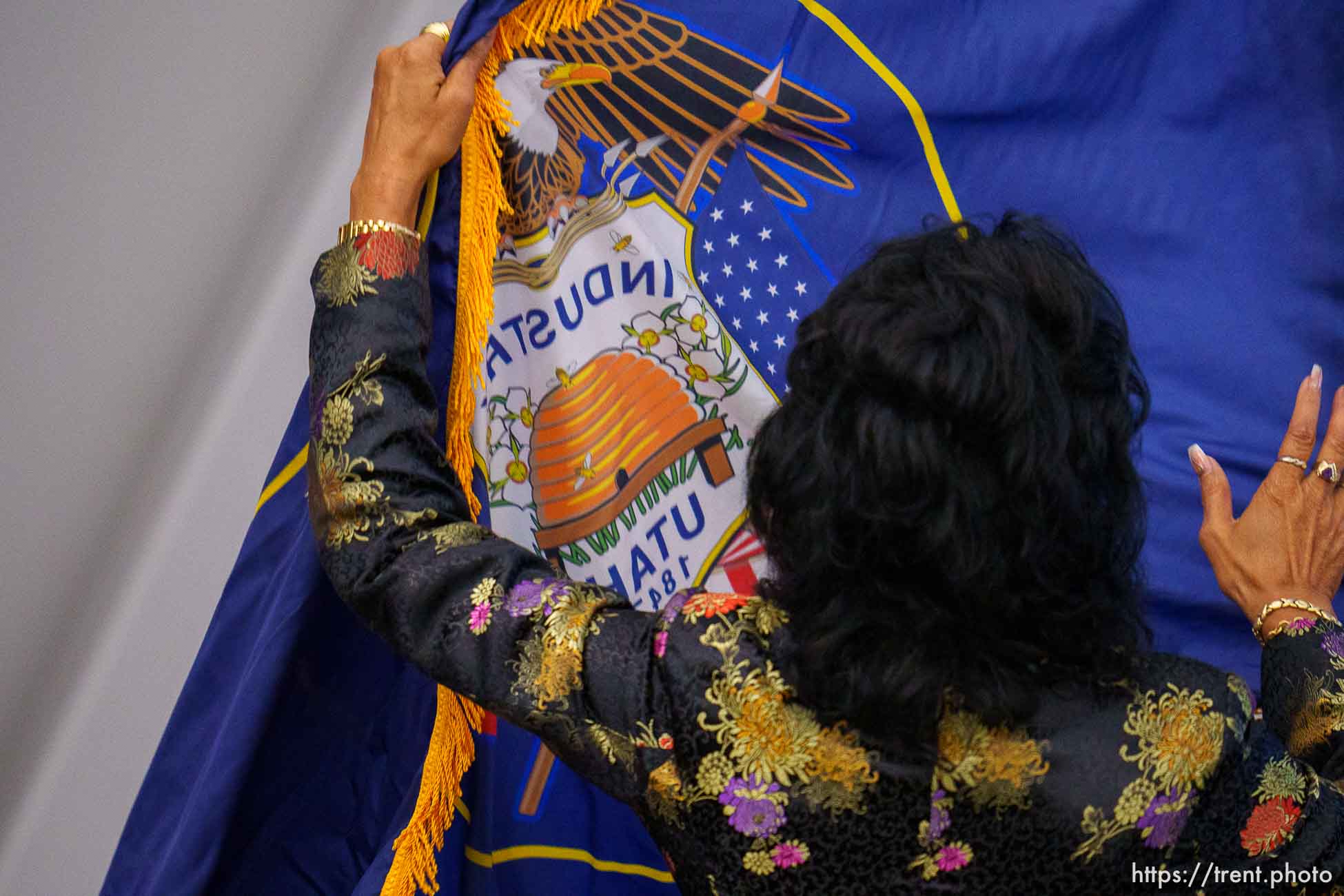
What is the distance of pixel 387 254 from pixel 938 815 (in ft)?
1.84

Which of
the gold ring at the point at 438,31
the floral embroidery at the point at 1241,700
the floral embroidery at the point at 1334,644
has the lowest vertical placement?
the floral embroidery at the point at 1241,700

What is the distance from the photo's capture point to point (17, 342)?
1.34 m

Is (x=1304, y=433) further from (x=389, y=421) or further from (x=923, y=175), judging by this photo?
(x=389, y=421)

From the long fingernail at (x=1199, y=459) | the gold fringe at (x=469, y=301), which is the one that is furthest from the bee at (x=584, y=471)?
the long fingernail at (x=1199, y=459)

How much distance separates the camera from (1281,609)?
866 millimetres

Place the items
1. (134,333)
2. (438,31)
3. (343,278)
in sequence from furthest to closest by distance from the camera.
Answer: (134,333) < (438,31) < (343,278)

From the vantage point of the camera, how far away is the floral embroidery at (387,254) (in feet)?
2.79

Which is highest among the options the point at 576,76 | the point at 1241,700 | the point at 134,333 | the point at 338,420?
the point at 576,76

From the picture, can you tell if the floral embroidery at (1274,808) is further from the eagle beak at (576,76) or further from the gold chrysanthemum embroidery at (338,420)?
the eagle beak at (576,76)

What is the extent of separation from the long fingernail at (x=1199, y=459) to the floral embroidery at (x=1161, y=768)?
0.36 m

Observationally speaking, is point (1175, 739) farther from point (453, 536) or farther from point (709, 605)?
point (453, 536)

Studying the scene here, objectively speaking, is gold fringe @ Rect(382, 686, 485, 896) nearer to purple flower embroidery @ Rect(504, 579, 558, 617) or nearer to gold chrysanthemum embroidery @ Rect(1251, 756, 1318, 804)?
purple flower embroidery @ Rect(504, 579, 558, 617)

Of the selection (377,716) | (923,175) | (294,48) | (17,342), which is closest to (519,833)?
(377,716)

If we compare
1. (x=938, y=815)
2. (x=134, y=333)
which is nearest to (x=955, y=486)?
(x=938, y=815)
